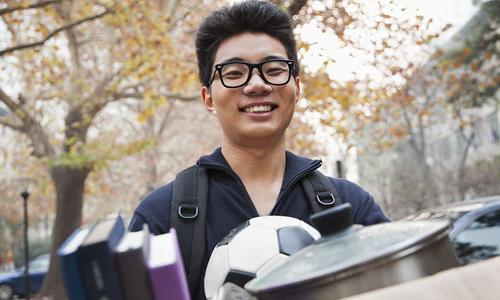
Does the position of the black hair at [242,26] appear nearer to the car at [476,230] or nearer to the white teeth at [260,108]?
the white teeth at [260,108]

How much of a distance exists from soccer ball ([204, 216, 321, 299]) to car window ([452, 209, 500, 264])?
4.44 meters

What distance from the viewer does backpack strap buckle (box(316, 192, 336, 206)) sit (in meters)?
2.00

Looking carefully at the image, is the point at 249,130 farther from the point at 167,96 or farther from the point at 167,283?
the point at 167,96

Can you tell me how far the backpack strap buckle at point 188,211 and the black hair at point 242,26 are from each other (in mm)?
→ 563

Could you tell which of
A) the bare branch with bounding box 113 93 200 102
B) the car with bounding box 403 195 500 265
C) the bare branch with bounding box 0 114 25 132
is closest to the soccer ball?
the car with bounding box 403 195 500 265

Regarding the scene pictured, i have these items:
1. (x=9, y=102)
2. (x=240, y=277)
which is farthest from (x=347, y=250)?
(x=9, y=102)

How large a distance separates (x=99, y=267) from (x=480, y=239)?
5471 mm

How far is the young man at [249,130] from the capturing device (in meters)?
1.95

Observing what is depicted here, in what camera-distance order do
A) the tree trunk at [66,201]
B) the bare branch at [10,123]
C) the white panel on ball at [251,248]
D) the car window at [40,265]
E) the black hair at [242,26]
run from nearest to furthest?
the white panel on ball at [251,248]
the black hair at [242,26]
the tree trunk at [66,201]
the bare branch at [10,123]
the car window at [40,265]

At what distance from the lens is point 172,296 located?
95cm

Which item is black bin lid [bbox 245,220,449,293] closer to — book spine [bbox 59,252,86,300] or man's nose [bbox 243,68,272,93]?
book spine [bbox 59,252,86,300]

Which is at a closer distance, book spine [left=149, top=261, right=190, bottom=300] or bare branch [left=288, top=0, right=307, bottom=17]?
book spine [left=149, top=261, right=190, bottom=300]

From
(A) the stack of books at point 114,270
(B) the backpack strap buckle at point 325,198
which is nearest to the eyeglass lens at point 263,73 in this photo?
(B) the backpack strap buckle at point 325,198

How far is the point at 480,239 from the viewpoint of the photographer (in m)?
5.68
